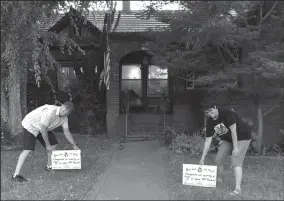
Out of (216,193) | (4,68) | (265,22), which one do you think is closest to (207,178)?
(216,193)

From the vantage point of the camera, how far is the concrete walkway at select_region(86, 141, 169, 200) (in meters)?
5.30

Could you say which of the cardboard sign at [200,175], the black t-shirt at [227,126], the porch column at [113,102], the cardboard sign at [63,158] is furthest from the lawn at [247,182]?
the porch column at [113,102]

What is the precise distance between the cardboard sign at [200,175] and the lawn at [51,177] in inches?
68.5

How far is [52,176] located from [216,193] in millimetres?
3150

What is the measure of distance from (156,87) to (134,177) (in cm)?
681

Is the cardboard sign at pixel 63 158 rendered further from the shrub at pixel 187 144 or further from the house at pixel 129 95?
the house at pixel 129 95

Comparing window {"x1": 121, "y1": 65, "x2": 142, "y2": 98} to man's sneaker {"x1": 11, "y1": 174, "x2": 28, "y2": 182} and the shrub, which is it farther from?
man's sneaker {"x1": 11, "y1": 174, "x2": 28, "y2": 182}

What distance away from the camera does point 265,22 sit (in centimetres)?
796

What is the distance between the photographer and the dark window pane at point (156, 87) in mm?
12758

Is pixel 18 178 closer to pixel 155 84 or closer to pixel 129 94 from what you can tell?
pixel 129 94

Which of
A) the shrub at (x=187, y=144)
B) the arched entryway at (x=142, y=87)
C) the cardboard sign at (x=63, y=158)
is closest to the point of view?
the cardboard sign at (x=63, y=158)

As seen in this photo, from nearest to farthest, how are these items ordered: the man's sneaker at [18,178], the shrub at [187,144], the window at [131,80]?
the man's sneaker at [18,178] < the shrub at [187,144] < the window at [131,80]

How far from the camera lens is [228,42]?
26.4 feet

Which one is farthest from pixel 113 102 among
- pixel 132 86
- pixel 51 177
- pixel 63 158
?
pixel 51 177
